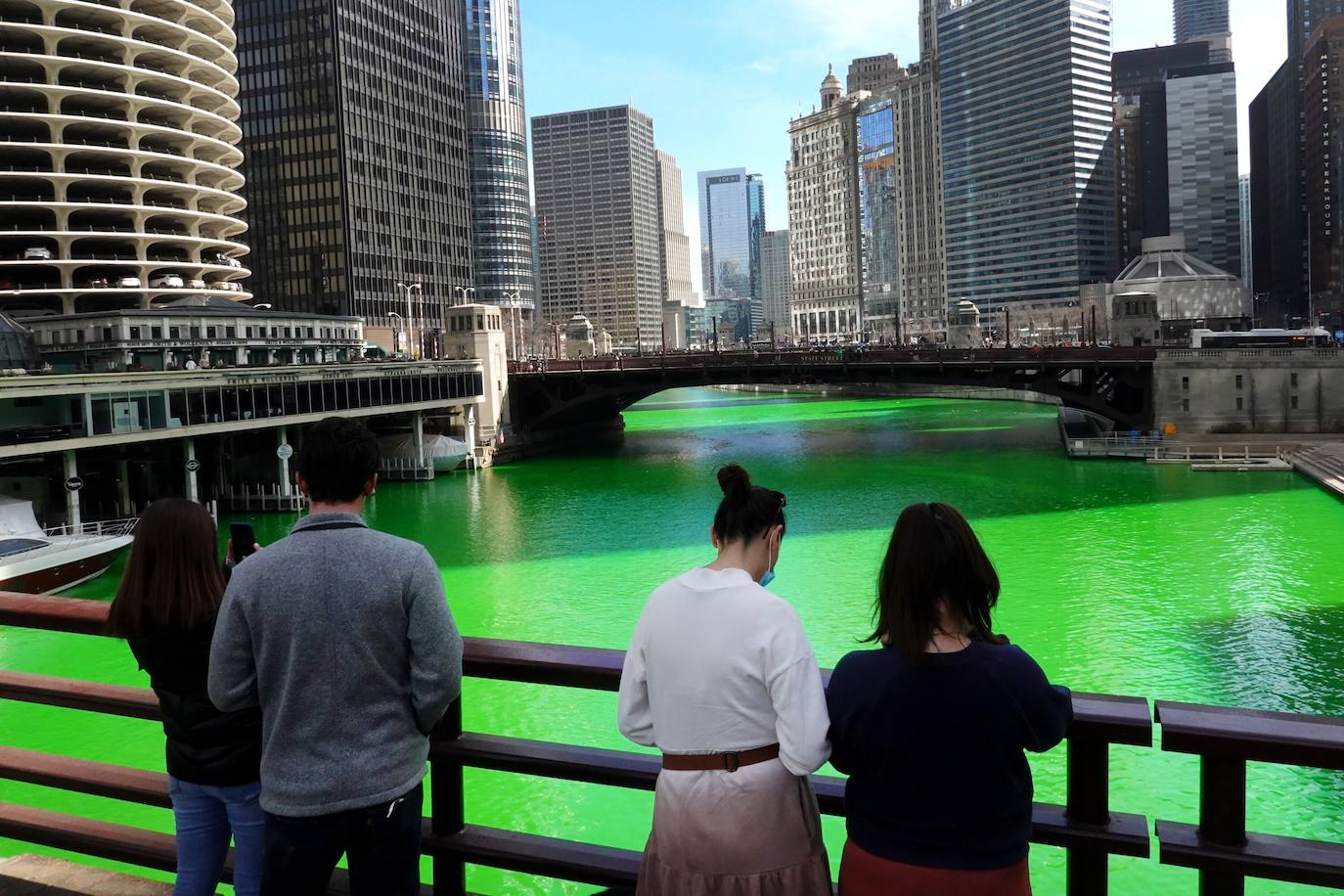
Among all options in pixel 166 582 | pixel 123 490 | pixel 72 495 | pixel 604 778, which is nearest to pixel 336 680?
pixel 166 582

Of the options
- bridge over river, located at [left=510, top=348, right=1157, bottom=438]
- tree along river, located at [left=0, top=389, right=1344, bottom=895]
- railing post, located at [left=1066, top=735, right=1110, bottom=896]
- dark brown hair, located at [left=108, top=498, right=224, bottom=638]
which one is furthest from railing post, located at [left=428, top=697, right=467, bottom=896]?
bridge over river, located at [left=510, top=348, right=1157, bottom=438]

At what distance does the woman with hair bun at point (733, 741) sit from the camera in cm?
397

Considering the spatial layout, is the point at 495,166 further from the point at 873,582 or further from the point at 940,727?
the point at 940,727

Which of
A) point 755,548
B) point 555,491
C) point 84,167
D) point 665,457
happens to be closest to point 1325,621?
point 755,548

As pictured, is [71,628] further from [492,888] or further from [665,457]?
[665,457]

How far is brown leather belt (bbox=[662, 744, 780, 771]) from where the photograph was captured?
160 inches

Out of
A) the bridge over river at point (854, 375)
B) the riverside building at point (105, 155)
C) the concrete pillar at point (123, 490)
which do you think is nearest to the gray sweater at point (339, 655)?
the concrete pillar at point (123, 490)

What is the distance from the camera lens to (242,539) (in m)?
5.15

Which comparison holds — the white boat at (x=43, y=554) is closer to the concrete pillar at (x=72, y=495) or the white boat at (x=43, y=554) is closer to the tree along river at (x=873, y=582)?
the concrete pillar at (x=72, y=495)

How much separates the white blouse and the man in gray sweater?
32.7 inches

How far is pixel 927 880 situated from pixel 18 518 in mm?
44874

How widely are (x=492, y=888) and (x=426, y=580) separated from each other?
11727 mm

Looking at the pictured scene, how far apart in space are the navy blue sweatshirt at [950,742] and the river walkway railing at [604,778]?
0.21 metres

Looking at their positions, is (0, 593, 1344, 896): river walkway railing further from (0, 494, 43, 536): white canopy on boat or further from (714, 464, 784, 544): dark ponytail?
(0, 494, 43, 536): white canopy on boat
